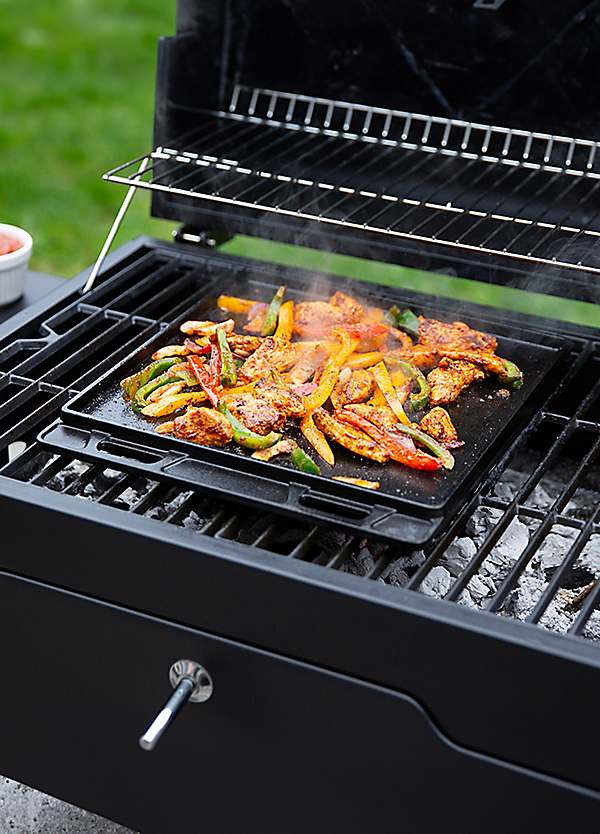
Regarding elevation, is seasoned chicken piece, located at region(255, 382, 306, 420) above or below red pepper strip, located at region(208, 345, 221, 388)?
above

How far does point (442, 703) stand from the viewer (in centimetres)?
153

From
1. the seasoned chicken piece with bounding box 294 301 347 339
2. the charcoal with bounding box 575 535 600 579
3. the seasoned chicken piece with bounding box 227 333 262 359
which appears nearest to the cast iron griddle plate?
the seasoned chicken piece with bounding box 227 333 262 359

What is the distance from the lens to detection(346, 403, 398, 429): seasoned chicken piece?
6.14 ft

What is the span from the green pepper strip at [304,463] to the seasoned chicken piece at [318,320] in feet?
1.61

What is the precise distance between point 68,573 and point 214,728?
0.33m

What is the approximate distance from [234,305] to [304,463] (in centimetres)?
63

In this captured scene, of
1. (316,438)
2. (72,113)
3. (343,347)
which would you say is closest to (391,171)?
(343,347)

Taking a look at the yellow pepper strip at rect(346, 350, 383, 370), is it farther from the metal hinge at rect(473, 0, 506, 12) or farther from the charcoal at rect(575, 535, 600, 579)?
the metal hinge at rect(473, 0, 506, 12)

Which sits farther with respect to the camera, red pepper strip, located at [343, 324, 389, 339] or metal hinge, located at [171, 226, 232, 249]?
metal hinge, located at [171, 226, 232, 249]

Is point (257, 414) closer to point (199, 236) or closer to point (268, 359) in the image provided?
point (268, 359)

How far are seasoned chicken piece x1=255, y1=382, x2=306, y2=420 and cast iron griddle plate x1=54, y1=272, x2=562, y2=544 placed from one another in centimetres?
3

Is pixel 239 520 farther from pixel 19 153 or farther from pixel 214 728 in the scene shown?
pixel 19 153

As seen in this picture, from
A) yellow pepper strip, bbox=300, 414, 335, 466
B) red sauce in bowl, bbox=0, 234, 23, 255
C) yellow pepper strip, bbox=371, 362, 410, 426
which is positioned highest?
yellow pepper strip, bbox=371, 362, 410, 426

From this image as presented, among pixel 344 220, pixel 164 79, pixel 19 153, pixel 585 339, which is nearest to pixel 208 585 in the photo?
pixel 344 220
